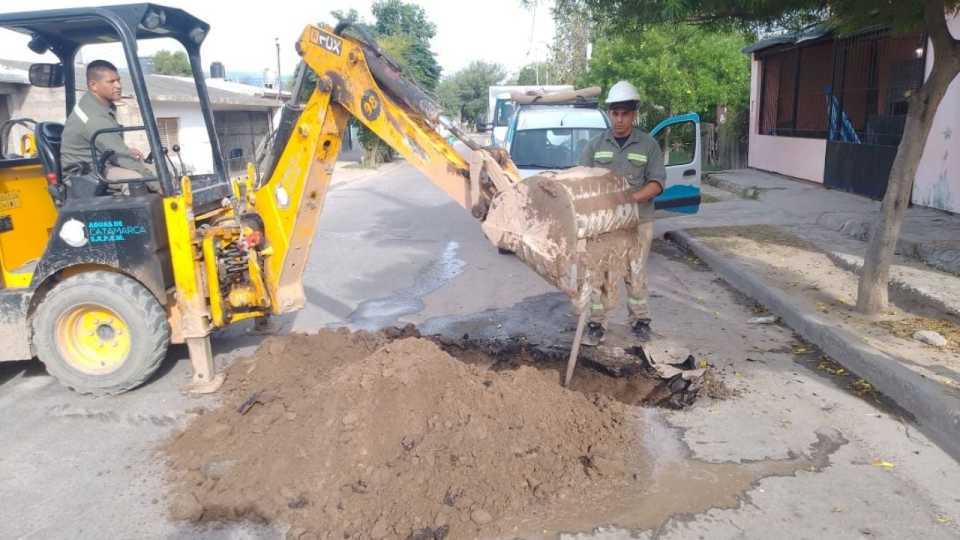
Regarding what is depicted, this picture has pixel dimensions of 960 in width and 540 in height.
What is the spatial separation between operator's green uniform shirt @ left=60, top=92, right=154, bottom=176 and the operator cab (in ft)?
0.30

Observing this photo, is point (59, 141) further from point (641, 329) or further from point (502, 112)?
point (502, 112)

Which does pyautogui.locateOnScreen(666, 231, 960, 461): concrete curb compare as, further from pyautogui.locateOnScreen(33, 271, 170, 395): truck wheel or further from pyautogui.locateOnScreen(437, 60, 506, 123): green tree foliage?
pyautogui.locateOnScreen(437, 60, 506, 123): green tree foliage

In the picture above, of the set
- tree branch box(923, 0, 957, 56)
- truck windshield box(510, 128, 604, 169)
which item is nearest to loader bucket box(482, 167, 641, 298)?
tree branch box(923, 0, 957, 56)

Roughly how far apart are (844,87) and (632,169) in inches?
437

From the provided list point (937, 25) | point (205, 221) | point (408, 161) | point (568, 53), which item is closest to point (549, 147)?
point (937, 25)

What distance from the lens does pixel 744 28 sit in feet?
23.0

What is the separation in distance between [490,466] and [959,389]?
10.1ft

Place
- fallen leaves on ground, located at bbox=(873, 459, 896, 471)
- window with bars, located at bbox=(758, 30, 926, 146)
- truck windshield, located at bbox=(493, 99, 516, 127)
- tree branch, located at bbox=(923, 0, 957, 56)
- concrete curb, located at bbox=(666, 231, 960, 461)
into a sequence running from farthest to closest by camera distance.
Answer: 1. truck windshield, located at bbox=(493, 99, 516, 127)
2. window with bars, located at bbox=(758, 30, 926, 146)
3. tree branch, located at bbox=(923, 0, 957, 56)
4. concrete curb, located at bbox=(666, 231, 960, 461)
5. fallen leaves on ground, located at bbox=(873, 459, 896, 471)

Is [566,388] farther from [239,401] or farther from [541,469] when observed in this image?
[239,401]

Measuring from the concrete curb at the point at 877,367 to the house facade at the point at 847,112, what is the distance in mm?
3518

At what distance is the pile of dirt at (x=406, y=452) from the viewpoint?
11.4 feet

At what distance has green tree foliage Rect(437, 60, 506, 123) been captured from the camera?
2773 inches

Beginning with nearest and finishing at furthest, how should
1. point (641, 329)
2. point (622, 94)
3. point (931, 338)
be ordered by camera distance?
point (931, 338)
point (622, 94)
point (641, 329)

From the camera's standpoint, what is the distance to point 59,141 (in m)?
5.24
